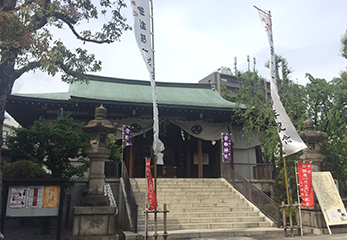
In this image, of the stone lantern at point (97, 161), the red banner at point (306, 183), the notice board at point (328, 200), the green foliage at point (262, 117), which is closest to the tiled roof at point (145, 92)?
the green foliage at point (262, 117)

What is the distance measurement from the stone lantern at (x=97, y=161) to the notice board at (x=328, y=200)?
22.0ft

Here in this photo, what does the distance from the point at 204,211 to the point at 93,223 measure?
4513mm

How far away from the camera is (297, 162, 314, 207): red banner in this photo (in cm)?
866

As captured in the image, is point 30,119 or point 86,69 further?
point 30,119

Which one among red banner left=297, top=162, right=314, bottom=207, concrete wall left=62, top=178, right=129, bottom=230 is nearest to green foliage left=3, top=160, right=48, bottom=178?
concrete wall left=62, top=178, right=129, bottom=230

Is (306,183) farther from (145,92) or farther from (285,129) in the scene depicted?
(145,92)

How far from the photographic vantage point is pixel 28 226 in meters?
10.5

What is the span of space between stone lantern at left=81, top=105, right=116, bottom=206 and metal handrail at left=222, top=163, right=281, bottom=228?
584cm

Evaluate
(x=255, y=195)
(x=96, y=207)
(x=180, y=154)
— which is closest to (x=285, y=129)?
(x=255, y=195)

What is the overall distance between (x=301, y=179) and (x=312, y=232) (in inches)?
67.8

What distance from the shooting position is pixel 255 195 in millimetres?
11164

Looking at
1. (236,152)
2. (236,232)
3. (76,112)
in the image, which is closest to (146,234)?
(236,232)

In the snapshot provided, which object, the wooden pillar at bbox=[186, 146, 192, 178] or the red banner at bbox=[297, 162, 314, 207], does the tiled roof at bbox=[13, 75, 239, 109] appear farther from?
the red banner at bbox=[297, 162, 314, 207]

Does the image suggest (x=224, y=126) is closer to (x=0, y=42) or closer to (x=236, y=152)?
(x=236, y=152)
